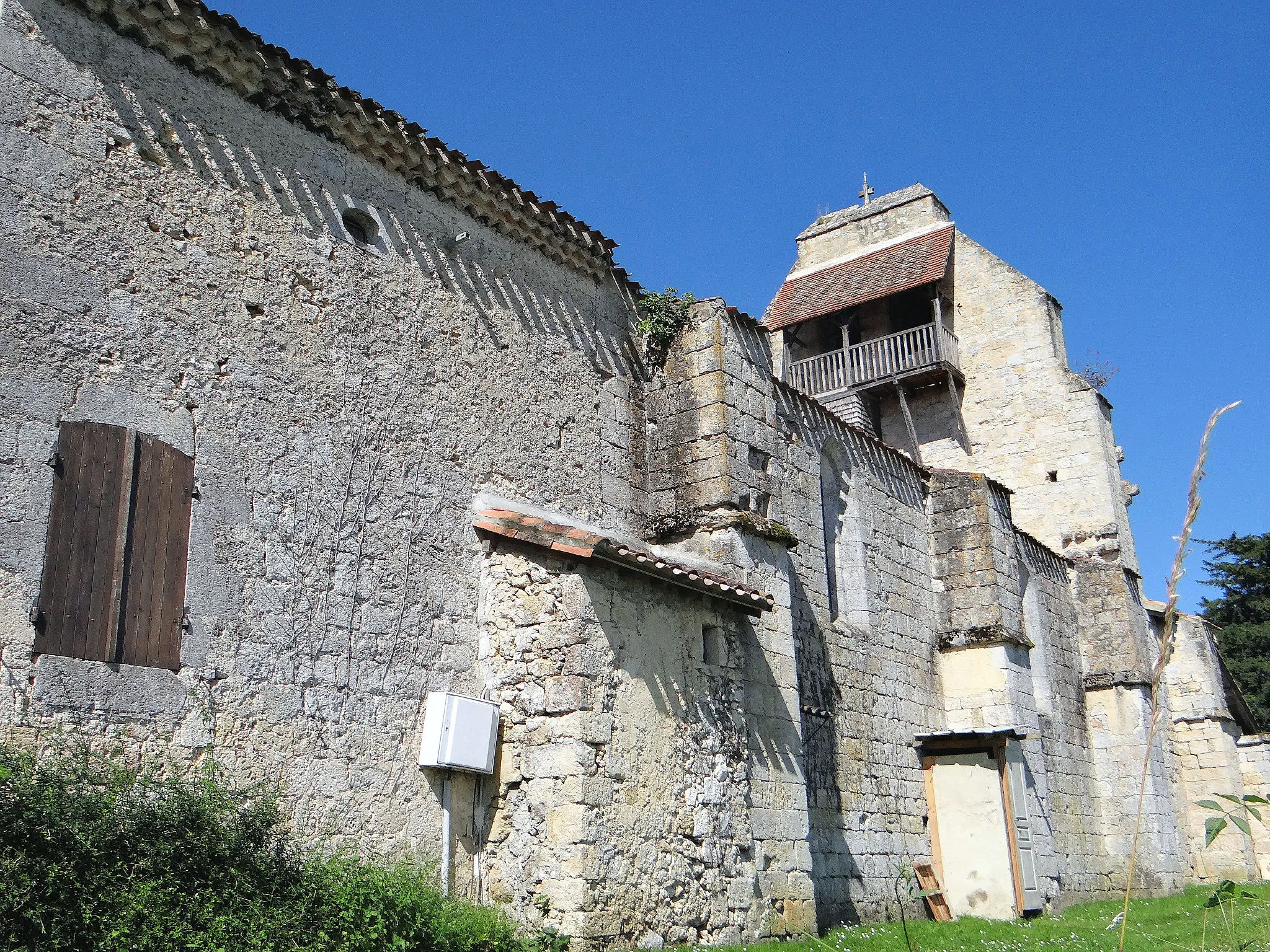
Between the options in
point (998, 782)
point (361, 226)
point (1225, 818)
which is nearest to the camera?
point (1225, 818)

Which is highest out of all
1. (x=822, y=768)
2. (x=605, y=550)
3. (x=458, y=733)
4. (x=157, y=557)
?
(x=605, y=550)

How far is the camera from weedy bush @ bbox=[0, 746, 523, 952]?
16.1 feet

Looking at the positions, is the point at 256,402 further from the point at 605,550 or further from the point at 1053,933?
the point at 1053,933

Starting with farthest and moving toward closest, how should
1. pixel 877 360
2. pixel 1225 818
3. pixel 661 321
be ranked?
pixel 877 360 < pixel 661 321 < pixel 1225 818

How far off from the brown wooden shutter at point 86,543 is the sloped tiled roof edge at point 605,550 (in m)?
2.69

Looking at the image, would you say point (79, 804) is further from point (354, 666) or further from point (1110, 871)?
point (1110, 871)

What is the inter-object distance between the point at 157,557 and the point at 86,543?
0.40m

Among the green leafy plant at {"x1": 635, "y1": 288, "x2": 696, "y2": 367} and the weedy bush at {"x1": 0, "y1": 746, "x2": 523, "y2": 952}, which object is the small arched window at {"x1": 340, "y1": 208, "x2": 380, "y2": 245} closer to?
the green leafy plant at {"x1": 635, "y1": 288, "x2": 696, "y2": 367}

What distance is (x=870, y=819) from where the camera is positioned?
38.1ft

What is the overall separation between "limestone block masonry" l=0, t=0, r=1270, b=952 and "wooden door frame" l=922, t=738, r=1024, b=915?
65 mm

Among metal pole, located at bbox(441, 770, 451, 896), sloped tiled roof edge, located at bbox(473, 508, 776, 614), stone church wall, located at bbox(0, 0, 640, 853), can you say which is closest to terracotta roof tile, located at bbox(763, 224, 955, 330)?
sloped tiled roof edge, located at bbox(473, 508, 776, 614)

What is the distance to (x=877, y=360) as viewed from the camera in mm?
21078

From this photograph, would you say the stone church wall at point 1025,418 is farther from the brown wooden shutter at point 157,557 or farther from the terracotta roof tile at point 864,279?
the brown wooden shutter at point 157,557

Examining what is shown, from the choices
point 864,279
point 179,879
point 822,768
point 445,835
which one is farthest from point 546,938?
point 864,279
